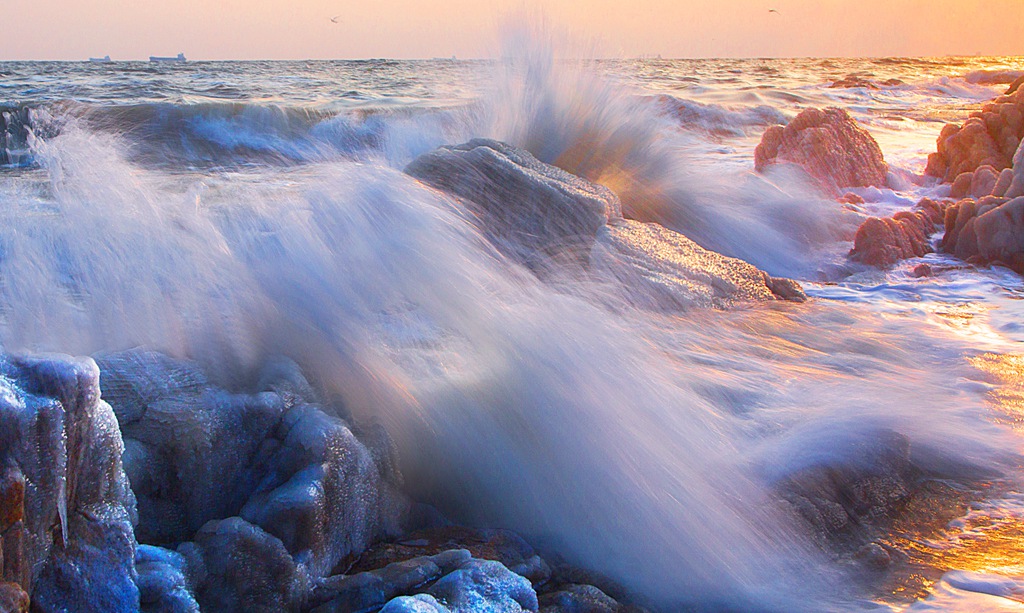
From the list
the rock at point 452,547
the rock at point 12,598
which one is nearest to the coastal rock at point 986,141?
the rock at point 452,547

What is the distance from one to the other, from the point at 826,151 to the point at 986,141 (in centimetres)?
160

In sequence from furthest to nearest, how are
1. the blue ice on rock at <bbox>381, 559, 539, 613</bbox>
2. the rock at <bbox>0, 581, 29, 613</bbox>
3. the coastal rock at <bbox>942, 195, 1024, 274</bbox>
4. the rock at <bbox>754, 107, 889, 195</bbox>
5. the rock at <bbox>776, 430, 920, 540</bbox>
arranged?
the rock at <bbox>754, 107, 889, 195</bbox>, the coastal rock at <bbox>942, 195, 1024, 274</bbox>, the rock at <bbox>776, 430, 920, 540</bbox>, the blue ice on rock at <bbox>381, 559, 539, 613</bbox>, the rock at <bbox>0, 581, 29, 613</bbox>

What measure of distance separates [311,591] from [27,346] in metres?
1.02

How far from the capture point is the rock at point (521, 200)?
406 cm

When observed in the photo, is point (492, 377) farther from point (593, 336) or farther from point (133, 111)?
point (133, 111)

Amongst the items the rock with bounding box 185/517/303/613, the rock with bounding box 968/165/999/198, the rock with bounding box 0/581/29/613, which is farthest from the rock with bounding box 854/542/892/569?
the rock with bounding box 968/165/999/198

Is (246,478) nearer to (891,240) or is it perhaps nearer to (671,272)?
(671,272)

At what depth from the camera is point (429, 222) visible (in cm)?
339

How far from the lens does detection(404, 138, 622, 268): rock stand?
13.3 feet

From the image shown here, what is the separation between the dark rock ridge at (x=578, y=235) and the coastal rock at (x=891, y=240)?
1.39m

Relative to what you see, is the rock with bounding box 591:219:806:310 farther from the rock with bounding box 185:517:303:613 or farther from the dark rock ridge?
the rock with bounding box 185:517:303:613

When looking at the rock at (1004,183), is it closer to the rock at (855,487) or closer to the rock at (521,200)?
A: the rock at (521,200)

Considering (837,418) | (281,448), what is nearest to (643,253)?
(837,418)

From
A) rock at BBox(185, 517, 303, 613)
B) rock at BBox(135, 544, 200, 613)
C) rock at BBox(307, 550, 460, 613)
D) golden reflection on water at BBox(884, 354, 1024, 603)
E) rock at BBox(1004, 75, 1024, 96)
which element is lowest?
golden reflection on water at BBox(884, 354, 1024, 603)
